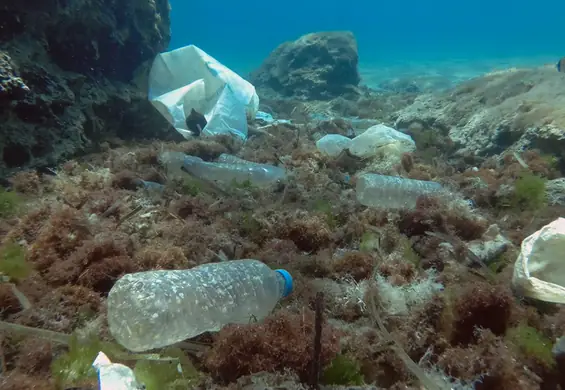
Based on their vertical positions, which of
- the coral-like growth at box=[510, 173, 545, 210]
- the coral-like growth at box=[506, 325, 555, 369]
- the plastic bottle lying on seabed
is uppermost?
the plastic bottle lying on seabed

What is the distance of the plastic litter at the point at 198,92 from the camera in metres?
7.48

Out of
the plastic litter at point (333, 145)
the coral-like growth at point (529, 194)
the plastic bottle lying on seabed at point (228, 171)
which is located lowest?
the coral-like growth at point (529, 194)

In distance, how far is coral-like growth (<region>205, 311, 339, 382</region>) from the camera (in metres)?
2.12

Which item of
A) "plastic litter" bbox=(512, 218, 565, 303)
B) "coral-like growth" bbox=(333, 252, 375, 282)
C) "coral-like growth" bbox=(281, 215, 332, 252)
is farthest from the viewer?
"coral-like growth" bbox=(281, 215, 332, 252)

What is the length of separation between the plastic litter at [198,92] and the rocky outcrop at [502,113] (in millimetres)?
3776

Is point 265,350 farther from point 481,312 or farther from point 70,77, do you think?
point 70,77

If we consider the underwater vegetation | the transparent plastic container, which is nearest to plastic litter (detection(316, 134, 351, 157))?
the underwater vegetation

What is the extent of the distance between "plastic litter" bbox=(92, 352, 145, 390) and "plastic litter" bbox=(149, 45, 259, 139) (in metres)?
5.72

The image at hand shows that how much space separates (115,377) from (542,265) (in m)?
2.97

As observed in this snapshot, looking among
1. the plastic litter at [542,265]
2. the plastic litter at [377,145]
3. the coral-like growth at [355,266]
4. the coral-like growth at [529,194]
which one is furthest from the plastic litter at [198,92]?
the plastic litter at [542,265]

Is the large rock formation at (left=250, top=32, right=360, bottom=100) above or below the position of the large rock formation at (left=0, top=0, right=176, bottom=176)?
above

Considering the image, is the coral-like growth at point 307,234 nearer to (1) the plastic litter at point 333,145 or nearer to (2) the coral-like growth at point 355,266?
(2) the coral-like growth at point 355,266

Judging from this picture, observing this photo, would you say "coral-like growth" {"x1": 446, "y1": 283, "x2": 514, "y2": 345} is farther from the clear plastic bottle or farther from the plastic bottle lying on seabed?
the plastic bottle lying on seabed

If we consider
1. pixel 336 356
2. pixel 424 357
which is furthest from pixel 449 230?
pixel 336 356
